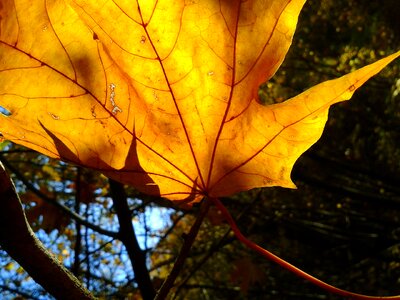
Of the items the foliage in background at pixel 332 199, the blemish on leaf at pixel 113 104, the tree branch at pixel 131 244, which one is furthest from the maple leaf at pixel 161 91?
the foliage in background at pixel 332 199

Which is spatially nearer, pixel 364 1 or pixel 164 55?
pixel 164 55

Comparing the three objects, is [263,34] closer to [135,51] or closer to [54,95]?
[135,51]

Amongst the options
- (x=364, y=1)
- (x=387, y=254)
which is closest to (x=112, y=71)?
(x=387, y=254)

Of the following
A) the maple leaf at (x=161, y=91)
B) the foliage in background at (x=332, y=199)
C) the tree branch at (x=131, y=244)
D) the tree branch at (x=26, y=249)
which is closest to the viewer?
the tree branch at (x=26, y=249)

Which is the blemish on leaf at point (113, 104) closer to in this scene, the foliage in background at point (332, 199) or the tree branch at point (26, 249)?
the tree branch at point (26, 249)

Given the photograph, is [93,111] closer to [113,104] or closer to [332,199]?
[113,104]
